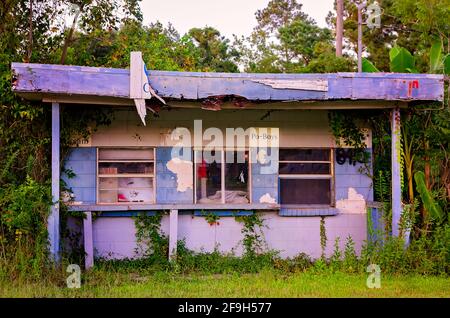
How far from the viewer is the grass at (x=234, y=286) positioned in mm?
8578

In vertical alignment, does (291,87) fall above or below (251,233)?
above

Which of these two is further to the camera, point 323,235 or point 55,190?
point 323,235

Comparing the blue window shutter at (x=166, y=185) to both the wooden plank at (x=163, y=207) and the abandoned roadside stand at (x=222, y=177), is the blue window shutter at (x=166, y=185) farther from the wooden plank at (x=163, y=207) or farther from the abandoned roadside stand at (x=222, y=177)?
the wooden plank at (x=163, y=207)

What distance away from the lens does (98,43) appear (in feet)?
46.2

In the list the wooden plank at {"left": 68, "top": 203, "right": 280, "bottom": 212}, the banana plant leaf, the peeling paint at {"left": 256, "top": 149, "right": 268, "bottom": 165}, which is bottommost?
the wooden plank at {"left": 68, "top": 203, "right": 280, "bottom": 212}

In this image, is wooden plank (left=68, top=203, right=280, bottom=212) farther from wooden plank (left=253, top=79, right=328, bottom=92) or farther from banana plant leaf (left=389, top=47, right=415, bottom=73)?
banana plant leaf (left=389, top=47, right=415, bottom=73)

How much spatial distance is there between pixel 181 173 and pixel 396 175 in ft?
12.5

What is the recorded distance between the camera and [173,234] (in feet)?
35.4

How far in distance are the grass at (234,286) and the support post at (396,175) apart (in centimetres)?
109

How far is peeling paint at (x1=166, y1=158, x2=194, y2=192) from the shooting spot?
1132cm

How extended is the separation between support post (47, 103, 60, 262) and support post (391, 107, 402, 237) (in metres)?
5.54

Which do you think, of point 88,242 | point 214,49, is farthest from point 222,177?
point 214,49

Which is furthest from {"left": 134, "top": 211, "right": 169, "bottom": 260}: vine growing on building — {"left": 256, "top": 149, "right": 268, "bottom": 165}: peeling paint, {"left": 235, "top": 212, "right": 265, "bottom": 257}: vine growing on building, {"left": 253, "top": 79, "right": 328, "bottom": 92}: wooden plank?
{"left": 253, "top": 79, "right": 328, "bottom": 92}: wooden plank

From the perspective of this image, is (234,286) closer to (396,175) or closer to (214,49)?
(396,175)
